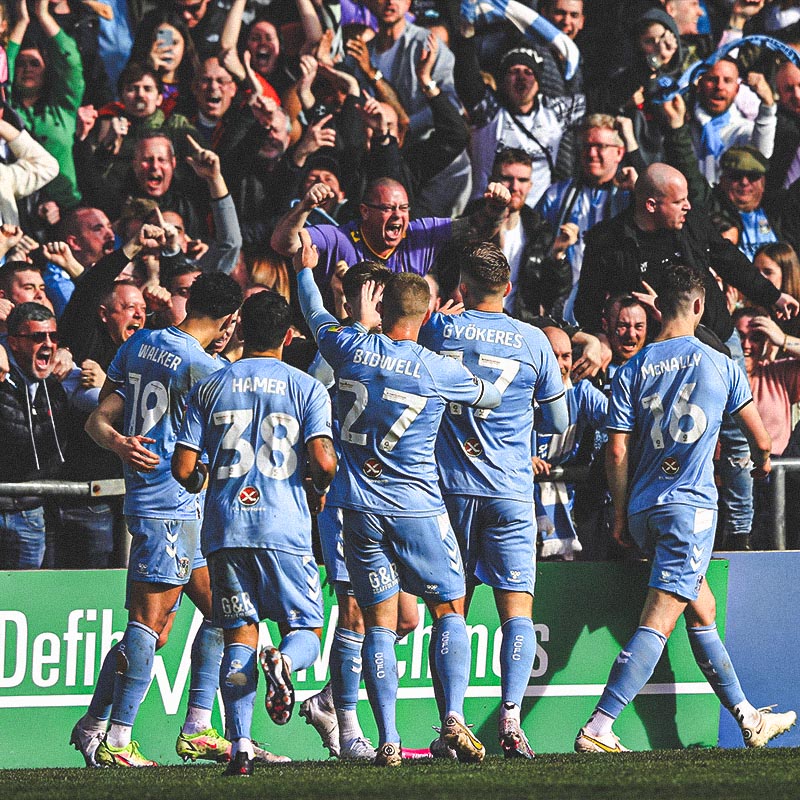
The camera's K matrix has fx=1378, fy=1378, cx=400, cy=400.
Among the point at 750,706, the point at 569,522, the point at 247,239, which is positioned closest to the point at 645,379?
the point at 569,522

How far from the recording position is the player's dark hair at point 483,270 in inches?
249

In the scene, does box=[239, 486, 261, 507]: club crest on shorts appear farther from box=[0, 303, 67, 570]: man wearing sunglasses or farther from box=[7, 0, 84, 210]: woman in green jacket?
box=[7, 0, 84, 210]: woman in green jacket

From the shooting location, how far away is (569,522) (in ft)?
24.8

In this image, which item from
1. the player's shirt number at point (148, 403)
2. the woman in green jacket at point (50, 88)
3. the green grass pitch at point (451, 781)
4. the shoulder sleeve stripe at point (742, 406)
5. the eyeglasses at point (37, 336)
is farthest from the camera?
the woman in green jacket at point (50, 88)

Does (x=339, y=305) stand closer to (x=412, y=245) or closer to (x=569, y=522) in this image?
(x=412, y=245)

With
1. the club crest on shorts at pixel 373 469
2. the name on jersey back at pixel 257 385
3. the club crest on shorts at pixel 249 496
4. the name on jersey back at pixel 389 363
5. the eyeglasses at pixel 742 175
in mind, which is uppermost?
the eyeglasses at pixel 742 175

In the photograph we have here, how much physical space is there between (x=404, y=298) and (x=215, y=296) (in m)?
0.88

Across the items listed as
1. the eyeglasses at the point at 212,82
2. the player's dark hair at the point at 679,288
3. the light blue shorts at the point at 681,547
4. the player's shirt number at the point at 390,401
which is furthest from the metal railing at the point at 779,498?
the eyeglasses at the point at 212,82

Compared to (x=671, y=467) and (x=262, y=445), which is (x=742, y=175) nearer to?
(x=671, y=467)

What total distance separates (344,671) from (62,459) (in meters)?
2.00

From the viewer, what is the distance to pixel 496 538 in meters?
6.29

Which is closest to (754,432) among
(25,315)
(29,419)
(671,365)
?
(671,365)

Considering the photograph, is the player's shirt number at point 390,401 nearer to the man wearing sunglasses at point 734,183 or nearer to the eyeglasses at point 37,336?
the eyeglasses at point 37,336

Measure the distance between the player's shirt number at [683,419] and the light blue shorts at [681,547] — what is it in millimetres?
328
